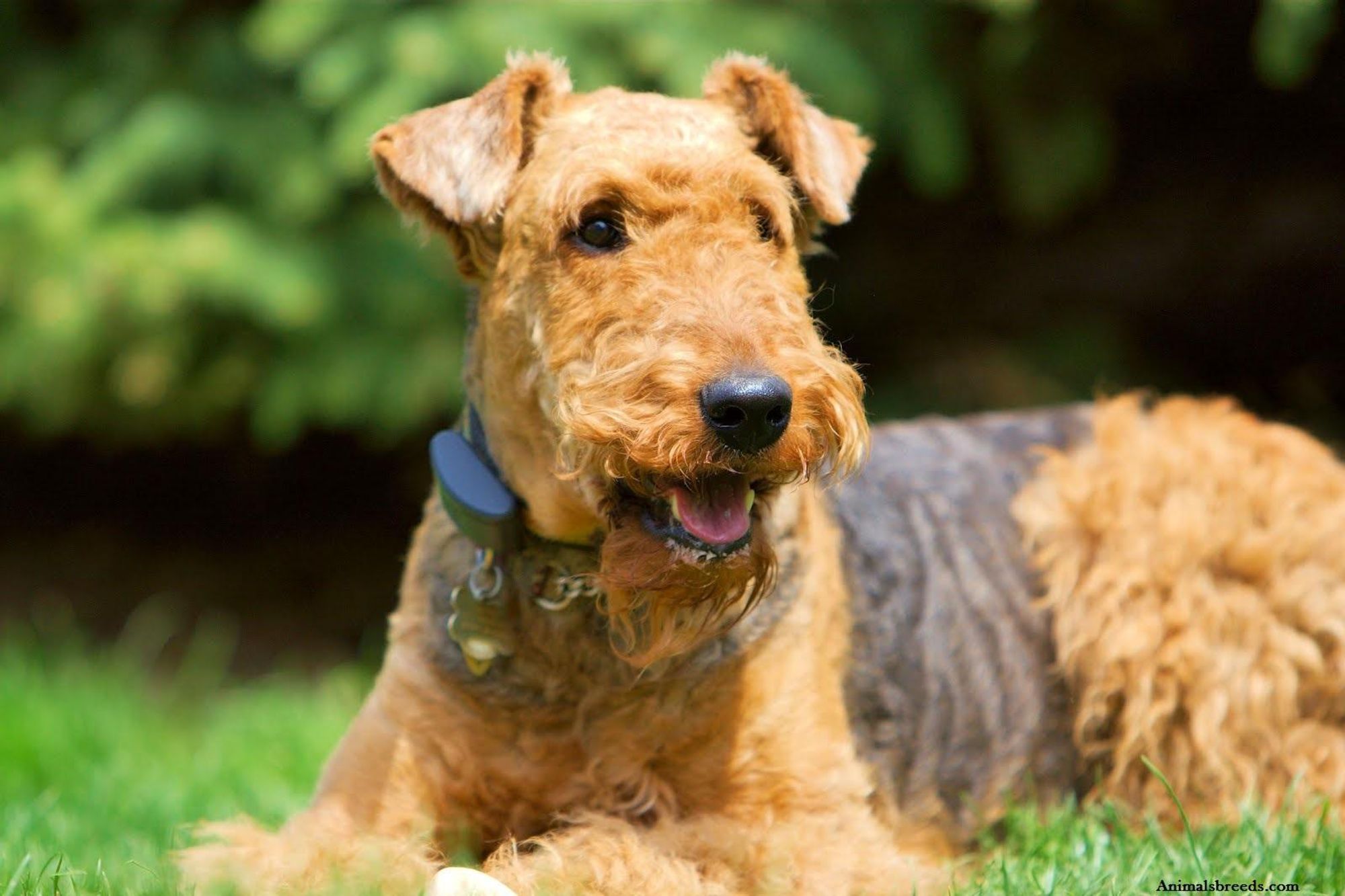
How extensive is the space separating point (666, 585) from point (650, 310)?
47 cm

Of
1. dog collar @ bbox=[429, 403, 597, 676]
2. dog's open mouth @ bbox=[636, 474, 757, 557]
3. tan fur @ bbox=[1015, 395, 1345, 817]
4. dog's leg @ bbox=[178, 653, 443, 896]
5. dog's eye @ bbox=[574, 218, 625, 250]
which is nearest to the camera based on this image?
dog's open mouth @ bbox=[636, 474, 757, 557]

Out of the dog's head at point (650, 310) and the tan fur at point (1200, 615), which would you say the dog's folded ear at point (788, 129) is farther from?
the tan fur at point (1200, 615)

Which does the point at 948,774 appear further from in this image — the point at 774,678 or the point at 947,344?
the point at 947,344

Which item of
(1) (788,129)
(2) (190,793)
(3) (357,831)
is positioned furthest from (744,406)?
(2) (190,793)

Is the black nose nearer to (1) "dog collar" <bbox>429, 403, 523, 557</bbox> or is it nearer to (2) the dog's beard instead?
(2) the dog's beard

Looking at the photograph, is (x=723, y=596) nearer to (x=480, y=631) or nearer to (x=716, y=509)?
(x=716, y=509)

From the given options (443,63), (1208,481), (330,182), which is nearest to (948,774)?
(1208,481)

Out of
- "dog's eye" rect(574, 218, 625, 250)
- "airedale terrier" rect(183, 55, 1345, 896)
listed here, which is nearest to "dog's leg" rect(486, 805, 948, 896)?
"airedale terrier" rect(183, 55, 1345, 896)

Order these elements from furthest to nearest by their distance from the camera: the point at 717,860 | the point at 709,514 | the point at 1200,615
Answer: the point at 1200,615 < the point at 717,860 < the point at 709,514

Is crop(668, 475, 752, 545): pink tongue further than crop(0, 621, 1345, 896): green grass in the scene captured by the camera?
No

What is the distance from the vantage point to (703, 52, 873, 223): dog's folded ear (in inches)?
115

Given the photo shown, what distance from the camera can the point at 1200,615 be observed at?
3.38 meters

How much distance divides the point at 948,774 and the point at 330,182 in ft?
9.47

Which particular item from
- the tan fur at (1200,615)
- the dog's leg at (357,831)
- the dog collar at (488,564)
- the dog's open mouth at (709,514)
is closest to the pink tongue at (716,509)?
the dog's open mouth at (709,514)
